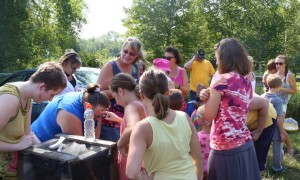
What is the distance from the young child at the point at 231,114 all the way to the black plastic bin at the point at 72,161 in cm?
75

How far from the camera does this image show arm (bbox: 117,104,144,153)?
2135 millimetres

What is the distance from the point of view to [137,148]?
5.81 ft

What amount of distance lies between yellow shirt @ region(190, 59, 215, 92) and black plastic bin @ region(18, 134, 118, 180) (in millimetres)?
4818

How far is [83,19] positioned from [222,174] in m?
29.3

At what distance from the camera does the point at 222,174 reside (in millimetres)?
2309

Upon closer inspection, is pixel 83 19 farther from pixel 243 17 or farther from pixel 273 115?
pixel 273 115

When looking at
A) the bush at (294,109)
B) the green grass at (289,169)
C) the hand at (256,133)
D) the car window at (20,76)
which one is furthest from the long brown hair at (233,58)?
the bush at (294,109)

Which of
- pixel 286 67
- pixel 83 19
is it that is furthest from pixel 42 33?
pixel 286 67

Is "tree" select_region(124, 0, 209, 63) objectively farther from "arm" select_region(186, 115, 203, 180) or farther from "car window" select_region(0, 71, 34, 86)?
"arm" select_region(186, 115, 203, 180)

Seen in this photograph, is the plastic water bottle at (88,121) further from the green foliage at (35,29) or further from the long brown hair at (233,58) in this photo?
the green foliage at (35,29)

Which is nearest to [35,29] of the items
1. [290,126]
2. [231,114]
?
[290,126]

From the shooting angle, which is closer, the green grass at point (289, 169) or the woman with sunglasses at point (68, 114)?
the woman with sunglasses at point (68, 114)

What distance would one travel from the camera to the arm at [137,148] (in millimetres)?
1754

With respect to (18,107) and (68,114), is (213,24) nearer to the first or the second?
(68,114)
